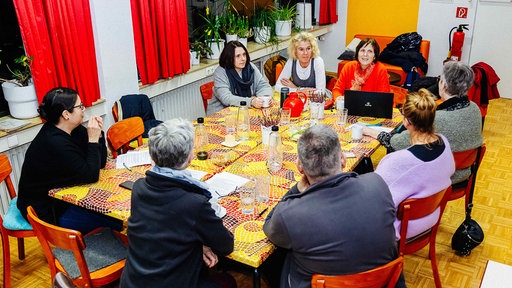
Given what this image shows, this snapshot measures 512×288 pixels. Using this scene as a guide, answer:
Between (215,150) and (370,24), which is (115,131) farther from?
(370,24)

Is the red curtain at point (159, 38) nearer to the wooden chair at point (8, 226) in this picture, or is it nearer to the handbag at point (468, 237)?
the wooden chair at point (8, 226)

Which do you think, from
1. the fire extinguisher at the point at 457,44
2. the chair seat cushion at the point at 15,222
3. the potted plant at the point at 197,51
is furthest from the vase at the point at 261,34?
the chair seat cushion at the point at 15,222

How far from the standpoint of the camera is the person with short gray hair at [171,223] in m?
1.89

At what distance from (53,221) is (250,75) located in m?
2.16

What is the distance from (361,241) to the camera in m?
1.82

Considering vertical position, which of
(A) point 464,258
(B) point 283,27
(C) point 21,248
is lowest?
(A) point 464,258

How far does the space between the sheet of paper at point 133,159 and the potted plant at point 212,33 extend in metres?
2.59

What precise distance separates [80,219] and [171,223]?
1.13 meters

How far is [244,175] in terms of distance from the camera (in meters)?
2.72

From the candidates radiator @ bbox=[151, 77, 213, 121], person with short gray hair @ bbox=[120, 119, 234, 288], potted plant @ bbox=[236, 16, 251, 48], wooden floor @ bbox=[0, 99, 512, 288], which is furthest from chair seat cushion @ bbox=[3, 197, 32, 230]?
potted plant @ bbox=[236, 16, 251, 48]

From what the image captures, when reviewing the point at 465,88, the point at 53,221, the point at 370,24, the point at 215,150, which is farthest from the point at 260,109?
the point at 370,24

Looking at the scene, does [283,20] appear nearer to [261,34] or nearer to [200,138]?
[261,34]

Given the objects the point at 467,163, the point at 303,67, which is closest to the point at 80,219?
the point at 467,163

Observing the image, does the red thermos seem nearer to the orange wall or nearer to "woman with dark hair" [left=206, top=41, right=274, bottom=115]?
the orange wall
